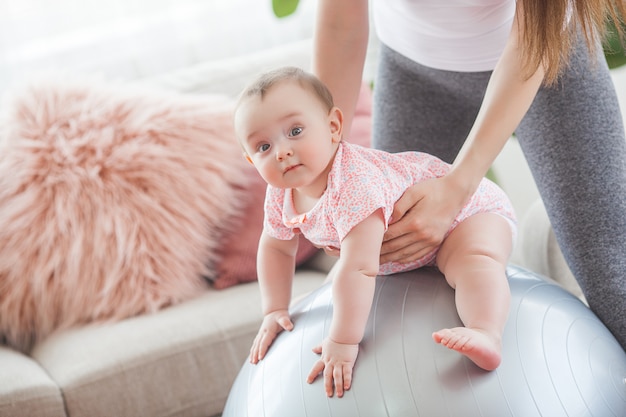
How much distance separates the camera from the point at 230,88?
223 centimetres

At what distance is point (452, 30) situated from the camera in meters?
1.34

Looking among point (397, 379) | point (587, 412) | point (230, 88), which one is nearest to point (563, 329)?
point (587, 412)

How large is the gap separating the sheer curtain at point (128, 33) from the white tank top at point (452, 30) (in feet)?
4.31

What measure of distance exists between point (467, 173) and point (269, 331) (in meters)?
0.37

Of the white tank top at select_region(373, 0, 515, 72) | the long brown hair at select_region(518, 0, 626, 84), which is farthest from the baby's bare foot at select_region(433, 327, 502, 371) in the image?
the white tank top at select_region(373, 0, 515, 72)

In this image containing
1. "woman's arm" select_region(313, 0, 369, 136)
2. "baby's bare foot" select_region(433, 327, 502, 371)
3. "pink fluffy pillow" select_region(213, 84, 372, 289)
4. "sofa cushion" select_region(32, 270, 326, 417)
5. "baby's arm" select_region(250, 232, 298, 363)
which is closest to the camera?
"baby's bare foot" select_region(433, 327, 502, 371)

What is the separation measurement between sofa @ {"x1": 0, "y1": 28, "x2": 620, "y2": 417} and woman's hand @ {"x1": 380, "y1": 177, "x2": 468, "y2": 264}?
669 millimetres

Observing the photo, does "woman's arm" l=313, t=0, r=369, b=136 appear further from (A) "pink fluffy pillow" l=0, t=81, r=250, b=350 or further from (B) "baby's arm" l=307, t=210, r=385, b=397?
(A) "pink fluffy pillow" l=0, t=81, r=250, b=350

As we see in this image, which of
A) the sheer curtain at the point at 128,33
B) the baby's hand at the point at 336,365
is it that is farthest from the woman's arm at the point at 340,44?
the sheer curtain at the point at 128,33

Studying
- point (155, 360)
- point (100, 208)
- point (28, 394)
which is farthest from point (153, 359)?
point (100, 208)

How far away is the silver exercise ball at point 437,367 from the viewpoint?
0.97m

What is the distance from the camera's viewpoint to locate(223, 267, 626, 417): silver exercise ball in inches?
38.3

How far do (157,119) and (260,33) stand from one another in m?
0.90

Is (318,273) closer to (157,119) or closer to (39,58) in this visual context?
(157,119)
